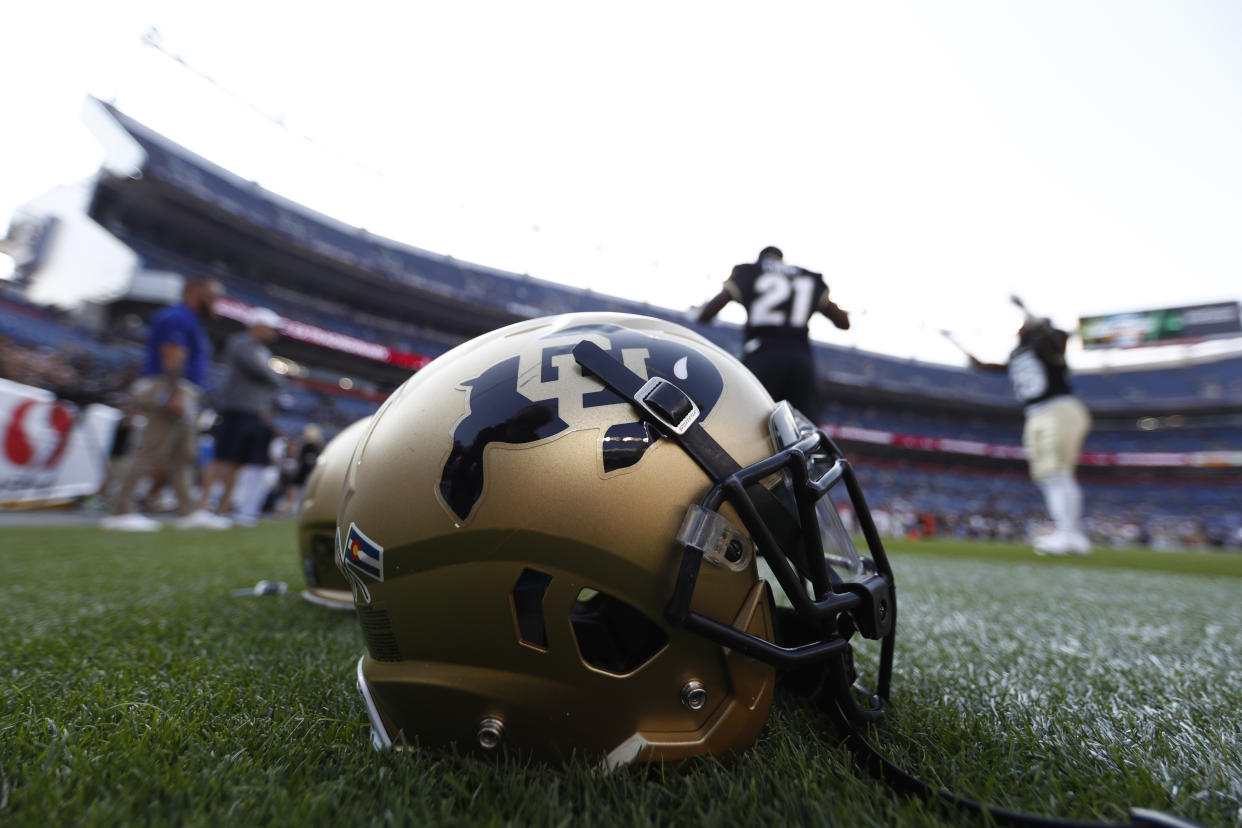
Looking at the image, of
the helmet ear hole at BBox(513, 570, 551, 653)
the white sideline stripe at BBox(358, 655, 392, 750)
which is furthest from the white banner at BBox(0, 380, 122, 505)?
the helmet ear hole at BBox(513, 570, 551, 653)

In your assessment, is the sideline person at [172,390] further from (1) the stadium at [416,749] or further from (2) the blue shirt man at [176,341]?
(1) the stadium at [416,749]

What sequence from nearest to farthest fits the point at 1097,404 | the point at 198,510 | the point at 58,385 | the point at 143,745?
1. the point at 143,745
2. the point at 198,510
3. the point at 58,385
4. the point at 1097,404

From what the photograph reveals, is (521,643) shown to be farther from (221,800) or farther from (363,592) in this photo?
(221,800)

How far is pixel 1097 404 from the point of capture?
28594mm

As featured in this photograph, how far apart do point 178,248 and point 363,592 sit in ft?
65.3

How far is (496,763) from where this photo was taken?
28.0 inches

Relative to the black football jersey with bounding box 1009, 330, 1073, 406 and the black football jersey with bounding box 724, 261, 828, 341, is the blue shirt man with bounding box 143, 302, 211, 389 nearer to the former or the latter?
the black football jersey with bounding box 724, 261, 828, 341

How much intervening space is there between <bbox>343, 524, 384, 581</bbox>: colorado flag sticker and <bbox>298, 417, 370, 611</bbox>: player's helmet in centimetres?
65

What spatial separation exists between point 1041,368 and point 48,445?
9.04 metres

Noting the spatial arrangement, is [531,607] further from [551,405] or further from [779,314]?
[779,314]

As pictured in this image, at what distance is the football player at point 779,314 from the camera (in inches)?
123

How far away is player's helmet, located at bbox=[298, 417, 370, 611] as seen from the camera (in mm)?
1408

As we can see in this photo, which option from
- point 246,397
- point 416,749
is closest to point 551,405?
point 416,749

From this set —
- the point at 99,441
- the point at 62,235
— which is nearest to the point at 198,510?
the point at 99,441
